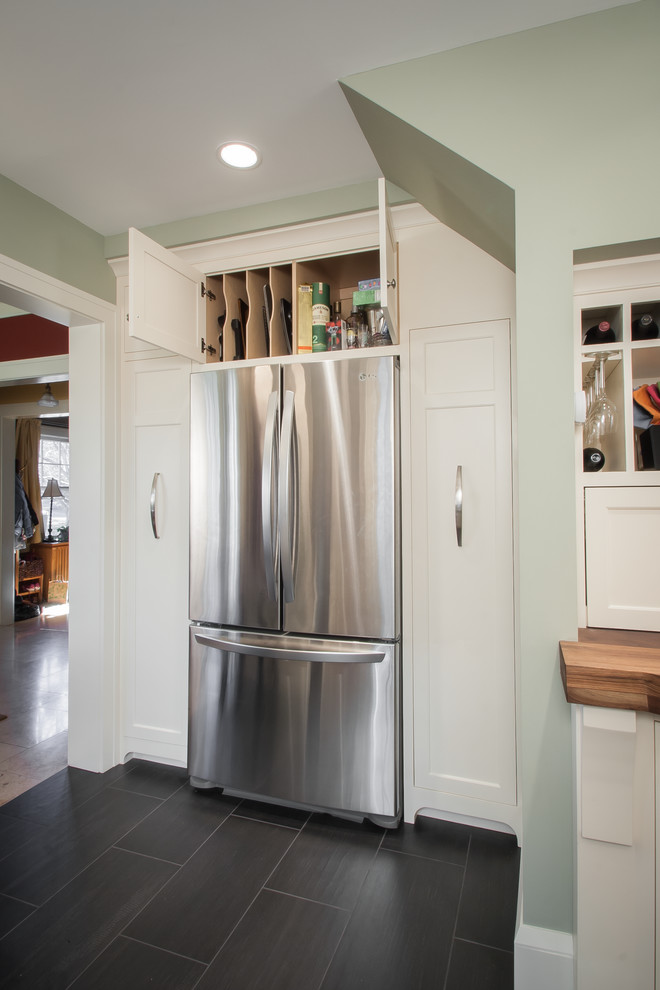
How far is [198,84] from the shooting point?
1599 mm

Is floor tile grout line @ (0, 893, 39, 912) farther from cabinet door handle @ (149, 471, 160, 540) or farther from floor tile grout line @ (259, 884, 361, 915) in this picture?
cabinet door handle @ (149, 471, 160, 540)

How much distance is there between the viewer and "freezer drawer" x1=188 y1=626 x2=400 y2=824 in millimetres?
2018

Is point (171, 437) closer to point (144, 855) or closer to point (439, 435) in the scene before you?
point (439, 435)

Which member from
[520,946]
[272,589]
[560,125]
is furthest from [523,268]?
[520,946]

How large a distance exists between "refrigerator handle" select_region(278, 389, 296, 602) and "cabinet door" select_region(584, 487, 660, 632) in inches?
43.6

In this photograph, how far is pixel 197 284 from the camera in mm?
2381

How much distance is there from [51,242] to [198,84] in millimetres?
1050

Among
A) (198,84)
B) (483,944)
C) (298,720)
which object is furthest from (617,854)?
(198,84)

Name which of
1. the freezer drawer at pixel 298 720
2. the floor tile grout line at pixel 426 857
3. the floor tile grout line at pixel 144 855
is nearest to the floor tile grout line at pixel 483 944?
the floor tile grout line at pixel 426 857

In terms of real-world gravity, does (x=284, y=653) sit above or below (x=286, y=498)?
below

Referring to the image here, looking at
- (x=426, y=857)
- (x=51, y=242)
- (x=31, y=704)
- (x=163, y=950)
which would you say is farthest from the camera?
(x=31, y=704)

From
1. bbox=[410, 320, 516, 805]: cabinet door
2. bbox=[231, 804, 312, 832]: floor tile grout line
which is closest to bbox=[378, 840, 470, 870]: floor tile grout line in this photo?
bbox=[410, 320, 516, 805]: cabinet door

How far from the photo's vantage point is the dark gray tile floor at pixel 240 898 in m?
1.46

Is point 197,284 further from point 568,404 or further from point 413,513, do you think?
point 568,404
